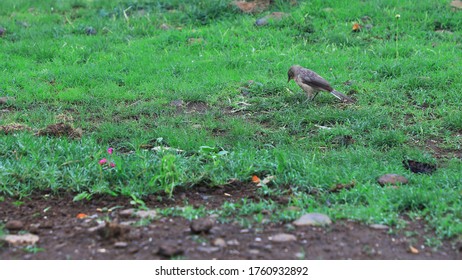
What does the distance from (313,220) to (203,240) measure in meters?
→ 0.85

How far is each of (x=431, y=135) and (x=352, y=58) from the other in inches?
105

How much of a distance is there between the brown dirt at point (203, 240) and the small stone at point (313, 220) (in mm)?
65

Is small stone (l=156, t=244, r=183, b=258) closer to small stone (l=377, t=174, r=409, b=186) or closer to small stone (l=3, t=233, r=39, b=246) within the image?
small stone (l=3, t=233, r=39, b=246)

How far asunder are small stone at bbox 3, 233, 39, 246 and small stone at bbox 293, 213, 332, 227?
6.14 feet

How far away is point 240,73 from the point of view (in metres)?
10.1

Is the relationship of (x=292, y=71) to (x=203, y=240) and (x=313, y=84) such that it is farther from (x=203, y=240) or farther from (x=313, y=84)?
(x=203, y=240)

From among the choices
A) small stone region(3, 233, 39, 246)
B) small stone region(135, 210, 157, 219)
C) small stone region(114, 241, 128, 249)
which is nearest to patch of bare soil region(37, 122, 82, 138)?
small stone region(135, 210, 157, 219)

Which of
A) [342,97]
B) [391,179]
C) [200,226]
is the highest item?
[200,226]

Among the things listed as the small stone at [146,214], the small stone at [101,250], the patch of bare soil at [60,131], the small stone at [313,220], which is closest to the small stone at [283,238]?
the small stone at [313,220]

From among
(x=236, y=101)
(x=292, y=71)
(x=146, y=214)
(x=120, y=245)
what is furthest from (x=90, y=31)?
(x=120, y=245)

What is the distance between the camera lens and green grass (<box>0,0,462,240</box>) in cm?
622

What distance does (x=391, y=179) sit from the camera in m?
6.38

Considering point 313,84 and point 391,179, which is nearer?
point 391,179
